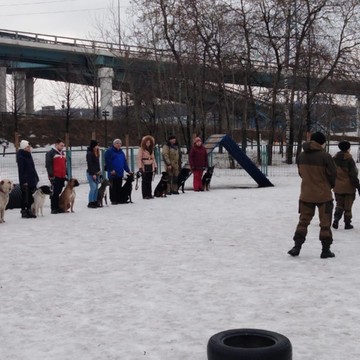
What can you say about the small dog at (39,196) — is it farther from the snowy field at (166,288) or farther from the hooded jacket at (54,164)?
the snowy field at (166,288)

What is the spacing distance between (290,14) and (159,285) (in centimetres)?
2663

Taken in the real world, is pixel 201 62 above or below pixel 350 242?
above

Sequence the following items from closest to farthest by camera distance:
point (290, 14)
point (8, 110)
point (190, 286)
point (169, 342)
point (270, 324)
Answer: point (169, 342), point (270, 324), point (190, 286), point (290, 14), point (8, 110)

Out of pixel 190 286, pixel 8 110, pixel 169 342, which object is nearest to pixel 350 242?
pixel 190 286

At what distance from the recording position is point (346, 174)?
10.3 metres

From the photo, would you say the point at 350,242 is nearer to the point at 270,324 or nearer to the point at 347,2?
the point at 270,324

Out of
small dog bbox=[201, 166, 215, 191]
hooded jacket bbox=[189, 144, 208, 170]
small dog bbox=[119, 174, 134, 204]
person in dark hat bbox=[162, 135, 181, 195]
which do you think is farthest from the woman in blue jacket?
small dog bbox=[201, 166, 215, 191]

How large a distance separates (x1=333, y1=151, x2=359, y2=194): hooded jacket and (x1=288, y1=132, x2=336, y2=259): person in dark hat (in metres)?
2.45

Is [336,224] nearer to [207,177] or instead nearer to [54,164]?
[54,164]

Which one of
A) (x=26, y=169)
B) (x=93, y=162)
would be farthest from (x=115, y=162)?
(x=26, y=169)

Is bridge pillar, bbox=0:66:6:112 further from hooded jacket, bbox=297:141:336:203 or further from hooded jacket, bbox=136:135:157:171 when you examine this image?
hooded jacket, bbox=297:141:336:203

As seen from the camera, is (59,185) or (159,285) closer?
(159,285)

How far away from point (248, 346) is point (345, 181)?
6.81m

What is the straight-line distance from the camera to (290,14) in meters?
30.6
